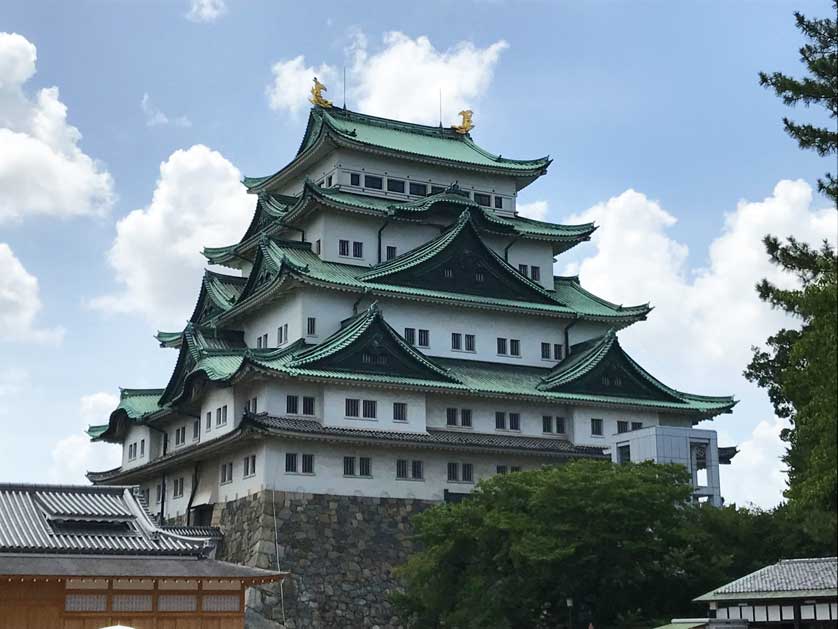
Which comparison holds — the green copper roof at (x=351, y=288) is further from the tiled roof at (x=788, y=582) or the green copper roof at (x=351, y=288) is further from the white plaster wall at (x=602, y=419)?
the tiled roof at (x=788, y=582)

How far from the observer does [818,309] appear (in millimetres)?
25844

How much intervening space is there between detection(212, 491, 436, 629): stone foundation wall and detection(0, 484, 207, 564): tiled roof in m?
10.2

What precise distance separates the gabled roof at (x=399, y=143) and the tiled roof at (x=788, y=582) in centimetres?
3115

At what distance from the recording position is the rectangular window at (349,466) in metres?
49.0

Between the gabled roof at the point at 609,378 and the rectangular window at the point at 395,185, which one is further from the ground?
the rectangular window at the point at 395,185

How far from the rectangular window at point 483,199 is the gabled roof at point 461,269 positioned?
16.9 feet

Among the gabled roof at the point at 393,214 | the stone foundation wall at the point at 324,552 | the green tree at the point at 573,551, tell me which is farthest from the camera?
the gabled roof at the point at 393,214

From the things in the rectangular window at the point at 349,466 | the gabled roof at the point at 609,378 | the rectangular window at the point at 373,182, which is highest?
the rectangular window at the point at 373,182

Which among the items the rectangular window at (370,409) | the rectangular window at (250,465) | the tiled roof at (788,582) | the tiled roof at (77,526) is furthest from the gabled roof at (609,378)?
the tiled roof at (77,526)

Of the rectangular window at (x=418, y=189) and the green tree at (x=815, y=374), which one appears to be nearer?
the green tree at (x=815, y=374)

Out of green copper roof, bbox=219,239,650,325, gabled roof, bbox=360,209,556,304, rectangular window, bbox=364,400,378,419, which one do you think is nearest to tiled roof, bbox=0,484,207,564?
rectangular window, bbox=364,400,378,419

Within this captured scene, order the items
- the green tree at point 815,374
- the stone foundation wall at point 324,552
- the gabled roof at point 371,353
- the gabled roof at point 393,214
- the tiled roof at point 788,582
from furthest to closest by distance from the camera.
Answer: the gabled roof at point 393,214 → the gabled roof at point 371,353 → the stone foundation wall at point 324,552 → the tiled roof at point 788,582 → the green tree at point 815,374

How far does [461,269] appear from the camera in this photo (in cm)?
5631

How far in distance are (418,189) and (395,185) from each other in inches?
54.5
